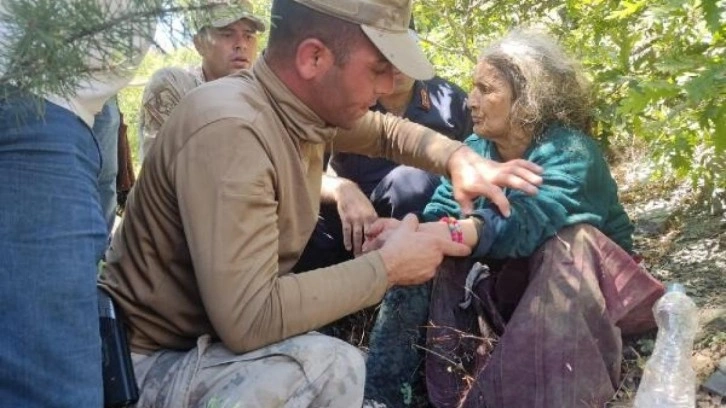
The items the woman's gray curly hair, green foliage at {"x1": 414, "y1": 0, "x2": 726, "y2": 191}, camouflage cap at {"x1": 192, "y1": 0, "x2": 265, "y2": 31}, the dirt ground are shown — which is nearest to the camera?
camouflage cap at {"x1": 192, "y1": 0, "x2": 265, "y2": 31}

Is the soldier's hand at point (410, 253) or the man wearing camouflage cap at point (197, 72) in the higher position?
the man wearing camouflage cap at point (197, 72)

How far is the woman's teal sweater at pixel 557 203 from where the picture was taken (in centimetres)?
290

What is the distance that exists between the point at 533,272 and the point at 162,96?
2.07 m

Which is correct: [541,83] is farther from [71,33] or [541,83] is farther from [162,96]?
[71,33]

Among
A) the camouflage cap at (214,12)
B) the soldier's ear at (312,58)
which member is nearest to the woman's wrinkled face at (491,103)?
the soldier's ear at (312,58)

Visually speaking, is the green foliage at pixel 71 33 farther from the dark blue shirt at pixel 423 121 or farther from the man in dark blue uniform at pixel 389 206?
the dark blue shirt at pixel 423 121

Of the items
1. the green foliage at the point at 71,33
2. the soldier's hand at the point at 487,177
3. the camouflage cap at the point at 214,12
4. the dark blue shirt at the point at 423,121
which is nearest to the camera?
the green foliage at the point at 71,33

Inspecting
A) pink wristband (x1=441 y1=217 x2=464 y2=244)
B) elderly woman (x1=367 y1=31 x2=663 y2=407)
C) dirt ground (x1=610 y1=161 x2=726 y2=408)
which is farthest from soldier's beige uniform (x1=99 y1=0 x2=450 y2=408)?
dirt ground (x1=610 y1=161 x2=726 y2=408)

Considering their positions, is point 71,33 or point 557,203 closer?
point 71,33

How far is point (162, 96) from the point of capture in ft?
13.5

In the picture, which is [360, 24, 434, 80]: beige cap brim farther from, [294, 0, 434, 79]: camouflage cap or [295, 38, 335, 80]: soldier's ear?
[295, 38, 335, 80]: soldier's ear

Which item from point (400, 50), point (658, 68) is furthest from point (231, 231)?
point (658, 68)

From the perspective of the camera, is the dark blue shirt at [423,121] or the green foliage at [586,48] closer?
the green foliage at [586,48]

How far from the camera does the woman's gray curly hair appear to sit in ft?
10.3
